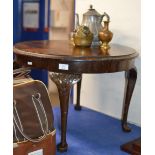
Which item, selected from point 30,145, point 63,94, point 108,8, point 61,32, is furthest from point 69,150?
point 61,32

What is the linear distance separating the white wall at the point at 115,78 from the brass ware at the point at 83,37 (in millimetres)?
532

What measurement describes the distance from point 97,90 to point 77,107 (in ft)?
0.87

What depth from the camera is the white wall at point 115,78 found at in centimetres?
257

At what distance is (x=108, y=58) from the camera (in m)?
1.92

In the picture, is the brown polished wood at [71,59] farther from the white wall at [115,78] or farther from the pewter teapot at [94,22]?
the white wall at [115,78]

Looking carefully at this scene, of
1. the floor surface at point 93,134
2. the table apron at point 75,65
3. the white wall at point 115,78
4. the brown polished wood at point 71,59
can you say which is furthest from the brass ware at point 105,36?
the floor surface at point 93,134

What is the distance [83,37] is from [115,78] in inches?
30.3

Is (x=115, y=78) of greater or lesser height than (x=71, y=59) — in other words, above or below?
below

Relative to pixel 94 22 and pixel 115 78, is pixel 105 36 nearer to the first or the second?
pixel 94 22

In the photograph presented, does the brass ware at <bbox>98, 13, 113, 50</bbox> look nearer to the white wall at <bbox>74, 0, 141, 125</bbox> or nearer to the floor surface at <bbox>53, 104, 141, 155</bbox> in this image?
the white wall at <bbox>74, 0, 141, 125</bbox>

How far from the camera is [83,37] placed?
7.07ft

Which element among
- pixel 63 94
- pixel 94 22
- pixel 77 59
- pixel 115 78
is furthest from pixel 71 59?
pixel 115 78

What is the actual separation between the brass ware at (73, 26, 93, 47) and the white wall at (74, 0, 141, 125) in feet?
1.75

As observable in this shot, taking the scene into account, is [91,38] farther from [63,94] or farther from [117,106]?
[117,106]
